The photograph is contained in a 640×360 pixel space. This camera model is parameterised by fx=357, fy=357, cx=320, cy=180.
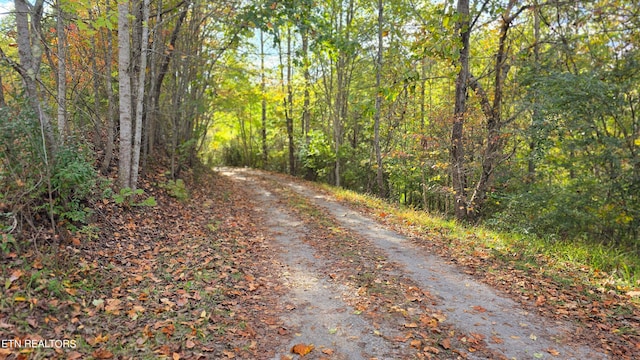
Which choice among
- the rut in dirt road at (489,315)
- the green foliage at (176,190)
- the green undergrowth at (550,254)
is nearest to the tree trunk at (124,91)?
the green foliage at (176,190)

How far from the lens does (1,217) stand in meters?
4.34

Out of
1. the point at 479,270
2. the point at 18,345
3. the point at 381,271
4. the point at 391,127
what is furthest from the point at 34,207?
the point at 391,127

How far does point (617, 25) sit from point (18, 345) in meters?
13.4

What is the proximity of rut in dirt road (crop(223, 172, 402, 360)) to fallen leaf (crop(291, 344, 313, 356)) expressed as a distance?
7 cm

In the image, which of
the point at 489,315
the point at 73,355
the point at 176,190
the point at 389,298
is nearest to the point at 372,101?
the point at 389,298

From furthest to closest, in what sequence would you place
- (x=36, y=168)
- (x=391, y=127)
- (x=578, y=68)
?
(x=391, y=127) → (x=578, y=68) → (x=36, y=168)

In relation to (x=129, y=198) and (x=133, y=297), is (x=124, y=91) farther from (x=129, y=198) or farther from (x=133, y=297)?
(x=133, y=297)

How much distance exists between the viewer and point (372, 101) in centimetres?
512

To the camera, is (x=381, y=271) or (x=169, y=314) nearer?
(x=169, y=314)

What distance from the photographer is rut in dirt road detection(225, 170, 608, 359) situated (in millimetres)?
3887

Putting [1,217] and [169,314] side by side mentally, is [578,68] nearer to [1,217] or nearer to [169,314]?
[169,314]

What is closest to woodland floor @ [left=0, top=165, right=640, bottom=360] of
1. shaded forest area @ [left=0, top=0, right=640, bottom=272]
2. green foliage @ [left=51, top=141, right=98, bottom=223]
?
green foliage @ [left=51, top=141, right=98, bottom=223]

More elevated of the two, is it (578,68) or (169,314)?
(578,68)

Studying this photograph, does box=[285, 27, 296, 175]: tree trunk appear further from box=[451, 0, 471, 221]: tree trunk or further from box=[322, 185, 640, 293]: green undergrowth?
box=[322, 185, 640, 293]: green undergrowth
